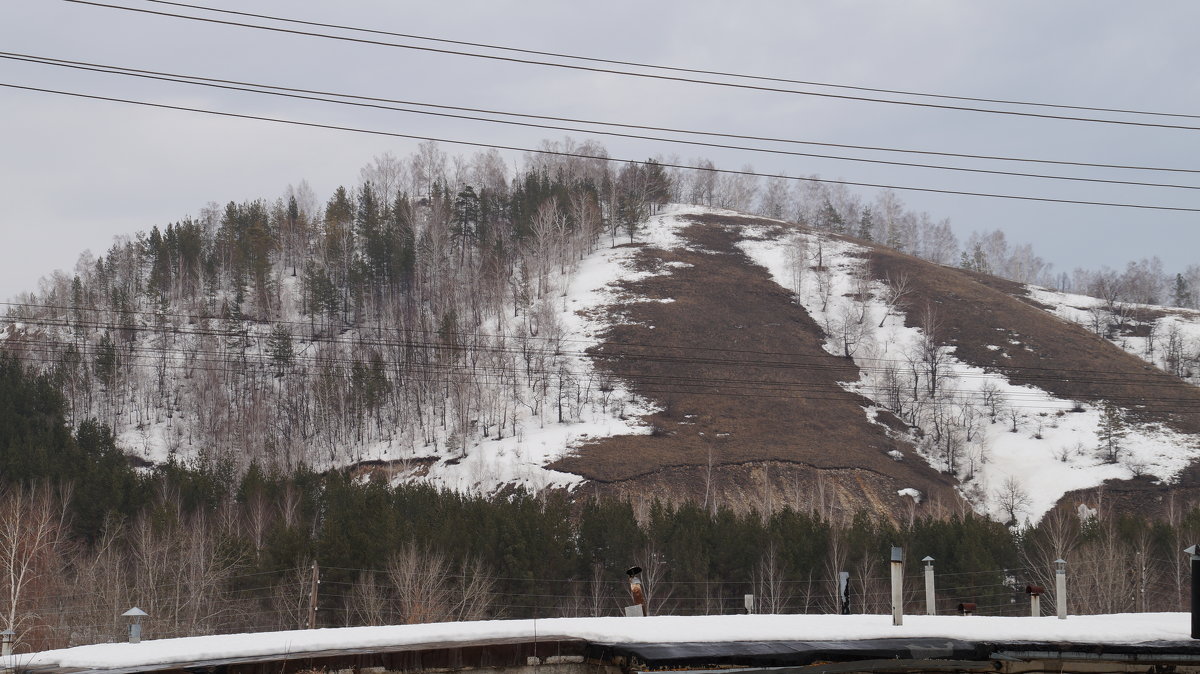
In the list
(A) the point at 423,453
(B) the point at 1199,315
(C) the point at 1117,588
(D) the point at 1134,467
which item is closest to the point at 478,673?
(C) the point at 1117,588

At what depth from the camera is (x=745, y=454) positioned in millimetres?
77750

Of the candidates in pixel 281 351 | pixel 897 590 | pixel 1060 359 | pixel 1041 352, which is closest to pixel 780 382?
pixel 1041 352

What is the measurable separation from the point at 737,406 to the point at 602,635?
77508mm

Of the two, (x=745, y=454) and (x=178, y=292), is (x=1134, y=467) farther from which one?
(x=178, y=292)

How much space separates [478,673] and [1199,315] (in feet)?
428

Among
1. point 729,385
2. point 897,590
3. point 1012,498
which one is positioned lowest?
point 1012,498

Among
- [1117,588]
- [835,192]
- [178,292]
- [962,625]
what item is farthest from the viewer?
[835,192]

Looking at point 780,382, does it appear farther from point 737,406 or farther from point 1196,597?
point 1196,597

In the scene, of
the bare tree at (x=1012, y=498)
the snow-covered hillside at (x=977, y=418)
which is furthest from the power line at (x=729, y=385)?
the bare tree at (x=1012, y=498)

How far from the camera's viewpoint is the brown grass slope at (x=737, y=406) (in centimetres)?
7394

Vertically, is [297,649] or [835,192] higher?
[835,192]

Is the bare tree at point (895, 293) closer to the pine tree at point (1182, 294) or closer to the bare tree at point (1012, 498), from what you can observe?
the bare tree at point (1012, 498)

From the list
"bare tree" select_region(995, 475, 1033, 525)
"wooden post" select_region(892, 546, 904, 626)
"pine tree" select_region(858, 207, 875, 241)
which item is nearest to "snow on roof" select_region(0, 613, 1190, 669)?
"wooden post" select_region(892, 546, 904, 626)

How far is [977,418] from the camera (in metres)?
90.2
